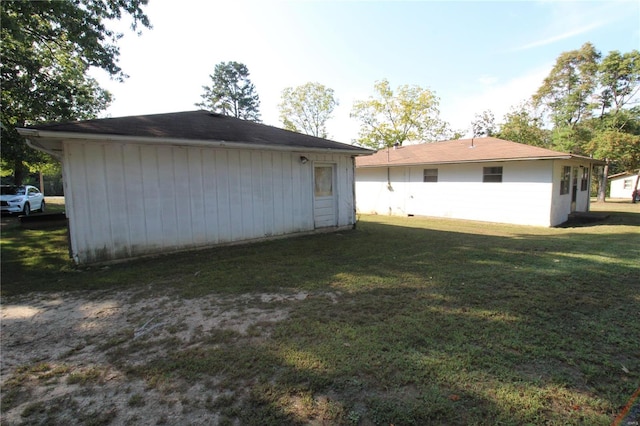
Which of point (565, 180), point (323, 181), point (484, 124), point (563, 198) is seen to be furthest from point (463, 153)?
point (484, 124)

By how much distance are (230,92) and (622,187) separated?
4413 cm

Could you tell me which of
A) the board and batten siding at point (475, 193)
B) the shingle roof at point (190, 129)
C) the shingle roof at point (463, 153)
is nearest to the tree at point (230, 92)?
the shingle roof at point (463, 153)

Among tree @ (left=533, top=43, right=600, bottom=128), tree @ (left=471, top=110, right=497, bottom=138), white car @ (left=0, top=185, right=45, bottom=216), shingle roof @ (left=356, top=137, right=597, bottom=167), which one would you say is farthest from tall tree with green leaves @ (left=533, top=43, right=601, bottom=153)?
white car @ (left=0, top=185, right=45, bottom=216)

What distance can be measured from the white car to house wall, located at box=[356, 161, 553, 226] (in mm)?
17646

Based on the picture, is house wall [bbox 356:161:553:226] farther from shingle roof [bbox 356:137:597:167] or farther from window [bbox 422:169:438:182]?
shingle roof [bbox 356:137:597:167]

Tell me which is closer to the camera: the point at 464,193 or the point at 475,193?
the point at 475,193

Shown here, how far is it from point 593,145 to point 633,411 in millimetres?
28372

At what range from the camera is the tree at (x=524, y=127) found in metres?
30.4

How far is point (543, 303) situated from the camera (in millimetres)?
3859

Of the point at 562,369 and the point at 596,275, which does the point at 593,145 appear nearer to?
the point at 596,275

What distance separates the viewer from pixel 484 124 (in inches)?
1356

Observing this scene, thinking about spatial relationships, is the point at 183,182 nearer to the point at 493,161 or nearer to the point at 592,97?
the point at 493,161

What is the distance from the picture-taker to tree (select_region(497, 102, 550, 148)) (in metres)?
30.4

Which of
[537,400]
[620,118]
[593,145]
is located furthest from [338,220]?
[620,118]
